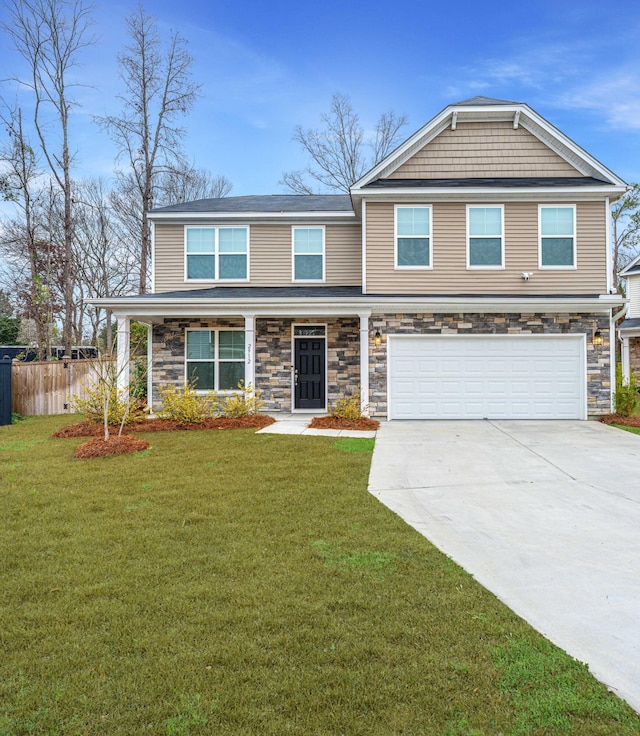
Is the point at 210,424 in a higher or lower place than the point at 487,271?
lower

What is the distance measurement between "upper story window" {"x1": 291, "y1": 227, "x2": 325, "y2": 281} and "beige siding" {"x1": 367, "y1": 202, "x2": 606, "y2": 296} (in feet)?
6.61

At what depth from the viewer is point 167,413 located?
1073cm

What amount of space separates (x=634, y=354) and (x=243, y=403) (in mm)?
18110

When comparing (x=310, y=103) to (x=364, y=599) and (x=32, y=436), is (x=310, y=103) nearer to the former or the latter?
(x=32, y=436)

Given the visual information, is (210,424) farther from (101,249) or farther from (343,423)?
(101,249)

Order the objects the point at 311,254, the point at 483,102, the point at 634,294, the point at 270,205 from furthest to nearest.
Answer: the point at 634,294 < the point at 270,205 < the point at 311,254 < the point at 483,102

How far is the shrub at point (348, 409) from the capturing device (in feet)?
34.7

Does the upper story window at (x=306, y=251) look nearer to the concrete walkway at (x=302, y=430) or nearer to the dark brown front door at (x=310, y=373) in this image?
the dark brown front door at (x=310, y=373)

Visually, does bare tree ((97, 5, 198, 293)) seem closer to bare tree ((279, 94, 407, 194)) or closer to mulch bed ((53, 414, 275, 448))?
bare tree ((279, 94, 407, 194))

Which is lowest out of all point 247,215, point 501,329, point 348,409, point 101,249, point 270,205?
point 348,409

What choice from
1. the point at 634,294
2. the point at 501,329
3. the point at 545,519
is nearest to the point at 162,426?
the point at 545,519

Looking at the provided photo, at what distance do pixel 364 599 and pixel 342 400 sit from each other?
26.4 ft

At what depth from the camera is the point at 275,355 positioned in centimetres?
1218

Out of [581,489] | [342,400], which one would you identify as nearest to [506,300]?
[342,400]
